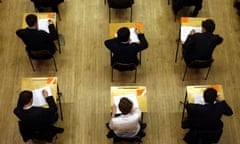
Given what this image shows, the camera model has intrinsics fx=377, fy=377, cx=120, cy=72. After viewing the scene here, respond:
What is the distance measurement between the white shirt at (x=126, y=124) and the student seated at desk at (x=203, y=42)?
1.41 metres

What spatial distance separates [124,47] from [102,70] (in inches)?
38.1

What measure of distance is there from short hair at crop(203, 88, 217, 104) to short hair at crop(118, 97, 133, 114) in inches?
39.4

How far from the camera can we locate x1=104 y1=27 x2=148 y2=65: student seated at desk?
558 cm

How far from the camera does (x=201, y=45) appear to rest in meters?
5.73

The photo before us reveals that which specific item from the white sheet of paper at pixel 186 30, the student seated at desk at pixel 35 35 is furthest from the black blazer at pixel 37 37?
the white sheet of paper at pixel 186 30

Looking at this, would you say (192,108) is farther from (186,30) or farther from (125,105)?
(186,30)

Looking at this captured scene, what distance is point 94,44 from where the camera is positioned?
6793mm

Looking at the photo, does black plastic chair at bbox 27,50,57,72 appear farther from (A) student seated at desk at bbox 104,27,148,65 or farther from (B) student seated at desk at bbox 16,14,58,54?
(A) student seated at desk at bbox 104,27,148,65

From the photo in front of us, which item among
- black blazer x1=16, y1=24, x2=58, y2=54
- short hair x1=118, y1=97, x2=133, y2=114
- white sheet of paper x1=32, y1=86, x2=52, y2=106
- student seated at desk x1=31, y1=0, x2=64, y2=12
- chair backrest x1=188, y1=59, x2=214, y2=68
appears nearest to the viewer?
short hair x1=118, y1=97, x2=133, y2=114

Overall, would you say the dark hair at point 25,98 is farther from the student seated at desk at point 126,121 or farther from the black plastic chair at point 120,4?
the black plastic chair at point 120,4

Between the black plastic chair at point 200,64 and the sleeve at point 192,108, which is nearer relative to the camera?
the sleeve at point 192,108

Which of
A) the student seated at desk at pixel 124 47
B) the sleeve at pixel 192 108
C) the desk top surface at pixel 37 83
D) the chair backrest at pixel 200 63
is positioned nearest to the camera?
the sleeve at pixel 192 108

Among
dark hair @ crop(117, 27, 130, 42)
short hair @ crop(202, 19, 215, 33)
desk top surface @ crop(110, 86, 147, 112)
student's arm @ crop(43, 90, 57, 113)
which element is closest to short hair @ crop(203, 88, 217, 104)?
desk top surface @ crop(110, 86, 147, 112)

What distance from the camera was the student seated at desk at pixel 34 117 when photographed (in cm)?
498
